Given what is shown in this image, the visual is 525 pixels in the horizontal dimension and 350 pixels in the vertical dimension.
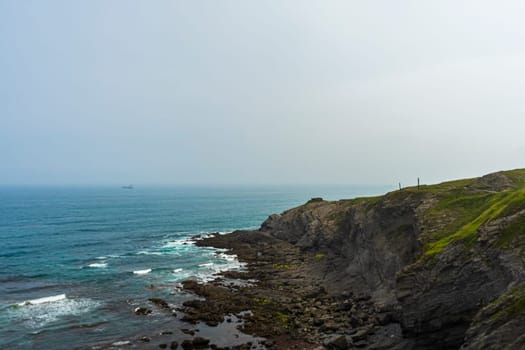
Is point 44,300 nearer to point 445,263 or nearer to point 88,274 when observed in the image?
point 88,274

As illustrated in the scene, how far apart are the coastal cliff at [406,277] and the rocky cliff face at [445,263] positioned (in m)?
0.08

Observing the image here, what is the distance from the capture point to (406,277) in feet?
107

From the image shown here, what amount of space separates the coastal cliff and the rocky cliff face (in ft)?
0.26

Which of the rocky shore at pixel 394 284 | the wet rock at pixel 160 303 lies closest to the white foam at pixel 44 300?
Result: the wet rock at pixel 160 303

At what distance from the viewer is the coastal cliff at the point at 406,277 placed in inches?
1022

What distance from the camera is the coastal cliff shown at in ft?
85.1

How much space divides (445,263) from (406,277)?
3.79 metres

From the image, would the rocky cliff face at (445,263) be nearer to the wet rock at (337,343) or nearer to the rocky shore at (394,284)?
the rocky shore at (394,284)

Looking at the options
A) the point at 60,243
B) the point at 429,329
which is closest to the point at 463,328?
the point at 429,329

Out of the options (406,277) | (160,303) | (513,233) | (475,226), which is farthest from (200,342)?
(513,233)

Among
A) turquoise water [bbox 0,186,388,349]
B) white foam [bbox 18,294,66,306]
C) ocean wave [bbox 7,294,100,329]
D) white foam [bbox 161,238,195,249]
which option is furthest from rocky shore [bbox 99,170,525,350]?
white foam [bbox 161,238,195,249]

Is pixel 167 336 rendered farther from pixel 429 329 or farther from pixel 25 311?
pixel 429 329

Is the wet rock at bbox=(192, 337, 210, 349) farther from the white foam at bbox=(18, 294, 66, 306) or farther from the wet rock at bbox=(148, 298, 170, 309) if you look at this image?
the white foam at bbox=(18, 294, 66, 306)

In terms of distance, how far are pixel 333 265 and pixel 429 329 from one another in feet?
117
